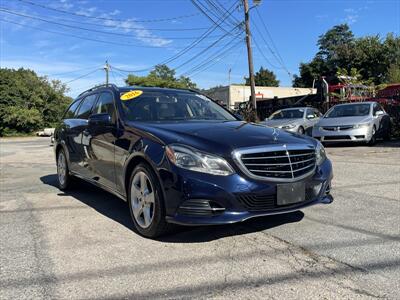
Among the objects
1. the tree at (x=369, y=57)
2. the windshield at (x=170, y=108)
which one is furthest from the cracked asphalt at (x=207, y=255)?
the tree at (x=369, y=57)

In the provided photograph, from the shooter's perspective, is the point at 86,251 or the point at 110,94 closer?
the point at 86,251

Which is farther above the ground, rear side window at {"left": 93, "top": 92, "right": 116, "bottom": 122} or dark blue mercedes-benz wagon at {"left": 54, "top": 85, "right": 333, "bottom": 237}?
rear side window at {"left": 93, "top": 92, "right": 116, "bottom": 122}

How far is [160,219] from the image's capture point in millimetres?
4242

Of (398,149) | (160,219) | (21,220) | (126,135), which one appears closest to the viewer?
(160,219)

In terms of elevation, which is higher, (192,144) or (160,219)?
(192,144)

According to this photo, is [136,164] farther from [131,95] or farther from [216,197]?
[131,95]

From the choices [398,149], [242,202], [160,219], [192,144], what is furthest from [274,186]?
[398,149]

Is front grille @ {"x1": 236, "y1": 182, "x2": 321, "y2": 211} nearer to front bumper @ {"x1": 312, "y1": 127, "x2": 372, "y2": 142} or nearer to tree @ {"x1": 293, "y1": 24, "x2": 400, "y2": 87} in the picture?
front bumper @ {"x1": 312, "y1": 127, "x2": 372, "y2": 142}

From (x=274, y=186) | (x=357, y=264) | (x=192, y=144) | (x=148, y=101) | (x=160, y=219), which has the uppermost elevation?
(x=148, y=101)

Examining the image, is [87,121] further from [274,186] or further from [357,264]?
[357,264]

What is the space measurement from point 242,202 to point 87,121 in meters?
3.16

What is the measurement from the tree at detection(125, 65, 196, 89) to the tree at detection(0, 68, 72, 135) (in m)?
14.2

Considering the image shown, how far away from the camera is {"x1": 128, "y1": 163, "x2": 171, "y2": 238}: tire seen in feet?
13.9

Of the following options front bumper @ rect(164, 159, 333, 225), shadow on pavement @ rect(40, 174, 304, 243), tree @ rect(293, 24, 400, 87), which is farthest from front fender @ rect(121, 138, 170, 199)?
tree @ rect(293, 24, 400, 87)
